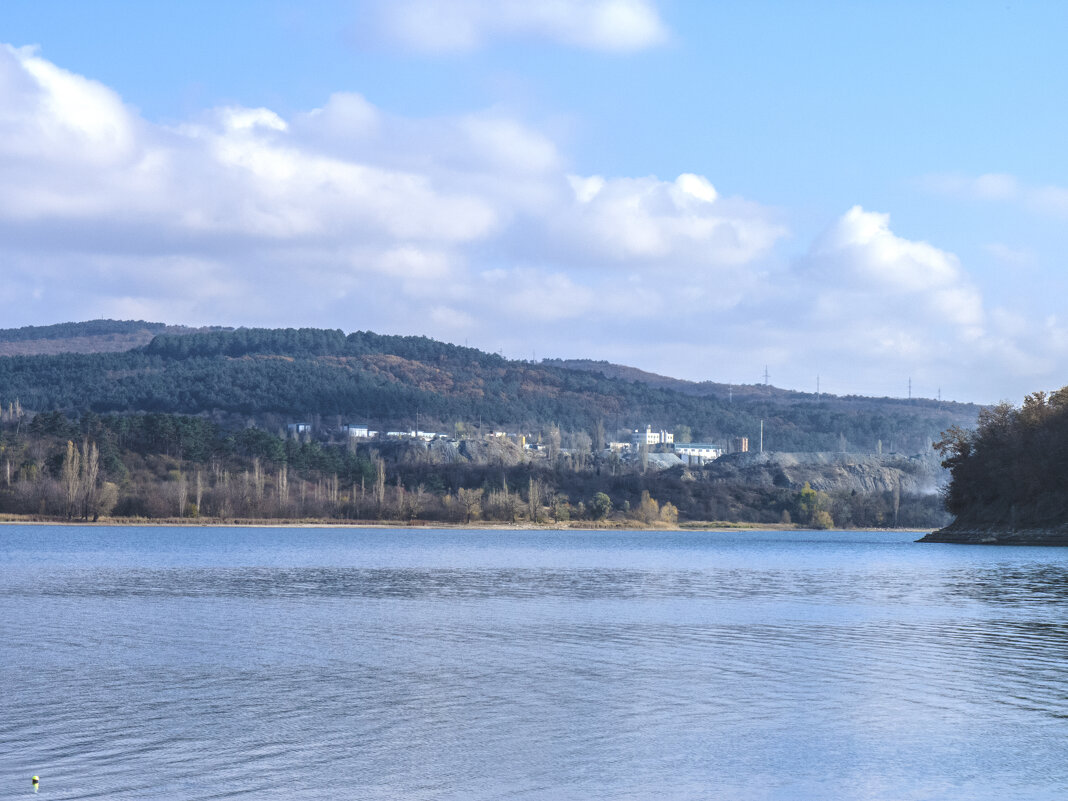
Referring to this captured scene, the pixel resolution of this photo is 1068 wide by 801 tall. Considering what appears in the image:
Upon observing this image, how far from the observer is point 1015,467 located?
8762 cm

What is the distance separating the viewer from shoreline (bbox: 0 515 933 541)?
118812 millimetres

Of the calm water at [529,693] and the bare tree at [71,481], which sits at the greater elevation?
the bare tree at [71,481]

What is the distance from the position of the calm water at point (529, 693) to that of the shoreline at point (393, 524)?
82.5m

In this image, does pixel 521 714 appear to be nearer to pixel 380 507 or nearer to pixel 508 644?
pixel 508 644

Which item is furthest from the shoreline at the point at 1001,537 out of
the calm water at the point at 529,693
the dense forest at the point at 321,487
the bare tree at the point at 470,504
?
the bare tree at the point at 470,504

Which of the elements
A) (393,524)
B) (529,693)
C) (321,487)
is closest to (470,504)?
(393,524)

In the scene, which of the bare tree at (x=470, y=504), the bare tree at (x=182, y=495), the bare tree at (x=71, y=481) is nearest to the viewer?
the bare tree at (x=71, y=481)

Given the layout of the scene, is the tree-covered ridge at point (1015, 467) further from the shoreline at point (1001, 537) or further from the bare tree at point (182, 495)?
the bare tree at point (182, 495)

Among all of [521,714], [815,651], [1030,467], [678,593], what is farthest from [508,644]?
[1030,467]

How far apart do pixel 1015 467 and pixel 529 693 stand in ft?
254

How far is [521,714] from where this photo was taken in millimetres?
17250

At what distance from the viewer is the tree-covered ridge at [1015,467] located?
282ft

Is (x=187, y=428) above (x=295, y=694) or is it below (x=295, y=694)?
above

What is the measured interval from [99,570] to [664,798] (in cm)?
4401
